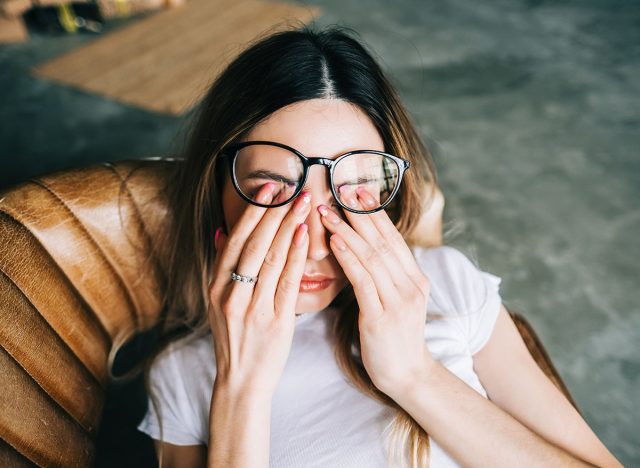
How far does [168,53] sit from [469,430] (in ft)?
14.0

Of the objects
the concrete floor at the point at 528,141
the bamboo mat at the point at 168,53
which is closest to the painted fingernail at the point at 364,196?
the concrete floor at the point at 528,141

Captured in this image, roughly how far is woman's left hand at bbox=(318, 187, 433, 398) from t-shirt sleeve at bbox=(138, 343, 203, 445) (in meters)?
0.50

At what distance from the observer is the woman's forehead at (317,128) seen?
106cm

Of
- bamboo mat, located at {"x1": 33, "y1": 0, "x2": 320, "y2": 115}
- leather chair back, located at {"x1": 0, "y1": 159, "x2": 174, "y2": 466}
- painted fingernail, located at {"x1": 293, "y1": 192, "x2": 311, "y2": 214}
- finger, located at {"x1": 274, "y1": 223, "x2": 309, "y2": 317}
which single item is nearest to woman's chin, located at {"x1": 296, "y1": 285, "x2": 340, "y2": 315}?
finger, located at {"x1": 274, "y1": 223, "x2": 309, "y2": 317}

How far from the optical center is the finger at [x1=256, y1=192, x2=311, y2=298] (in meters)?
1.02

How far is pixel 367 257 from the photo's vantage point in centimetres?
103

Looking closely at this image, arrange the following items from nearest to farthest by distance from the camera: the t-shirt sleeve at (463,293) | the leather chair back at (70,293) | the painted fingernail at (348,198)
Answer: the leather chair back at (70,293), the painted fingernail at (348,198), the t-shirt sleeve at (463,293)

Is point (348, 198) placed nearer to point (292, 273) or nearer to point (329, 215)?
point (329, 215)

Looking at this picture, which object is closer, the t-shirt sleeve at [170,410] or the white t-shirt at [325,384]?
the white t-shirt at [325,384]

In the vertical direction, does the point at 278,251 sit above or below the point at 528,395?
above

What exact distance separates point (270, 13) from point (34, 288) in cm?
457

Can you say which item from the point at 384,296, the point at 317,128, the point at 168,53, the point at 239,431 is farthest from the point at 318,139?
the point at 168,53

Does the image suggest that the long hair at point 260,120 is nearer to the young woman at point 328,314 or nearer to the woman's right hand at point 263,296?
the young woman at point 328,314

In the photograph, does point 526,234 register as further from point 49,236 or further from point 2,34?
point 2,34
